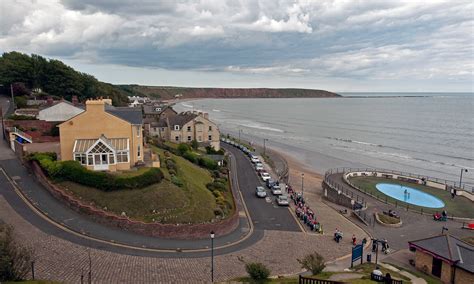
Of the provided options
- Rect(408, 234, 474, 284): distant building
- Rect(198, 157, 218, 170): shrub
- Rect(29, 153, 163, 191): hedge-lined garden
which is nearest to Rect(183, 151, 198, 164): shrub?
Rect(198, 157, 218, 170): shrub

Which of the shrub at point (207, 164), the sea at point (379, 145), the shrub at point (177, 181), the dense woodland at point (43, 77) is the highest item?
the dense woodland at point (43, 77)

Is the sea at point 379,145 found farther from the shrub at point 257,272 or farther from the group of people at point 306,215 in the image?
the shrub at point 257,272

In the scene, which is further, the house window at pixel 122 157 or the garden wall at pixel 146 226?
the house window at pixel 122 157

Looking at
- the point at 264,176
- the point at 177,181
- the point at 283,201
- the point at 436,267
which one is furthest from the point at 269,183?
the point at 436,267

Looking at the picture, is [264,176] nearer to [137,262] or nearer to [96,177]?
[96,177]

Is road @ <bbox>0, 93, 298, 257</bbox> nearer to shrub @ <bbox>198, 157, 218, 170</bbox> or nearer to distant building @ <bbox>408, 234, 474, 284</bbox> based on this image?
distant building @ <bbox>408, 234, 474, 284</bbox>

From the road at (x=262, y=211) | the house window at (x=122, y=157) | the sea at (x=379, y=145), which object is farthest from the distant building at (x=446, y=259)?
the sea at (x=379, y=145)

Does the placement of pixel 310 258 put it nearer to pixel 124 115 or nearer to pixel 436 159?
pixel 124 115
